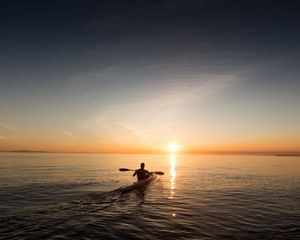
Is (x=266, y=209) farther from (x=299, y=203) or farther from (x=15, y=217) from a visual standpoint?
(x=15, y=217)

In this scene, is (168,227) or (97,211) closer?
(168,227)

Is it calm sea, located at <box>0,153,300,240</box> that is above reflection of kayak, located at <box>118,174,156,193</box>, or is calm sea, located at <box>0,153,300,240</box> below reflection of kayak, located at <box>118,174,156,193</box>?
below

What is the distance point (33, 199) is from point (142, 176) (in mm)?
16565

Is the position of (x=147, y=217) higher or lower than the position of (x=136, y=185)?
lower

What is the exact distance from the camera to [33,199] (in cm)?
2519

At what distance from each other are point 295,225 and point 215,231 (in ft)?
19.6

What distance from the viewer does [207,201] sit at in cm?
2612

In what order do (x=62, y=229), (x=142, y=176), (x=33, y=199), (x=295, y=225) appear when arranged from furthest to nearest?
(x=142, y=176) < (x=33, y=199) < (x=295, y=225) < (x=62, y=229)

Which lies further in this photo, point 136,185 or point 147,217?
point 136,185

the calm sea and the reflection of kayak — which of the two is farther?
the reflection of kayak

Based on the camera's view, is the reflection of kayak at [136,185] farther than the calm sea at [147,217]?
Yes

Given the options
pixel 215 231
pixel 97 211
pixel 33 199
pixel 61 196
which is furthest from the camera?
pixel 61 196

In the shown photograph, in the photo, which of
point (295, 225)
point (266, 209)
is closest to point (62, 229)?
point (295, 225)

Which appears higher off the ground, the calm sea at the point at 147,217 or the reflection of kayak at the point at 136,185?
the reflection of kayak at the point at 136,185
